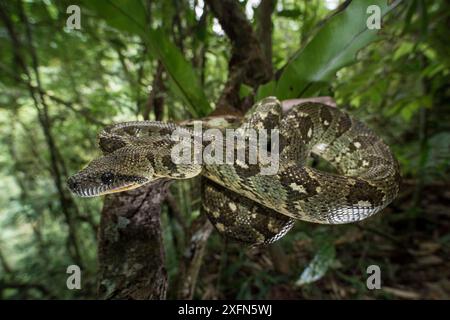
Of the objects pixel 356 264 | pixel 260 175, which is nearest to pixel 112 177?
pixel 260 175

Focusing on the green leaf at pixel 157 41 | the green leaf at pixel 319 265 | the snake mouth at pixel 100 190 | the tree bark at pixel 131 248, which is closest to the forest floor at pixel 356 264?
the green leaf at pixel 319 265

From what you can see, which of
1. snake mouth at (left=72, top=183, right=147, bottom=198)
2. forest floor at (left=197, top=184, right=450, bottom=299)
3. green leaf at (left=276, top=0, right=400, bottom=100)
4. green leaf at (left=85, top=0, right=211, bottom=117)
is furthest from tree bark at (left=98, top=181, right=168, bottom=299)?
forest floor at (left=197, top=184, right=450, bottom=299)

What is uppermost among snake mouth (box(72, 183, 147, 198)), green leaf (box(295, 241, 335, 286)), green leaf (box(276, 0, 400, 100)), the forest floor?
green leaf (box(276, 0, 400, 100))

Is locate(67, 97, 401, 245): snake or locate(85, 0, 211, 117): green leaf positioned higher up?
locate(85, 0, 211, 117): green leaf

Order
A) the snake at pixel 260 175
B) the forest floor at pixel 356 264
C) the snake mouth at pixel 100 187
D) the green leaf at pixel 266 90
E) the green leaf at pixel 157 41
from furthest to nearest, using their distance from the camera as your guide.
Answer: the forest floor at pixel 356 264 → the green leaf at pixel 266 90 → the green leaf at pixel 157 41 → the snake mouth at pixel 100 187 → the snake at pixel 260 175

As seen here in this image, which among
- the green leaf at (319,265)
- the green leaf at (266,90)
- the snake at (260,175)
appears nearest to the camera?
the snake at (260,175)

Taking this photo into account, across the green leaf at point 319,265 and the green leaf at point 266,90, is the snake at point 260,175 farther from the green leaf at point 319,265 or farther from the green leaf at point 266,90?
the green leaf at point 319,265

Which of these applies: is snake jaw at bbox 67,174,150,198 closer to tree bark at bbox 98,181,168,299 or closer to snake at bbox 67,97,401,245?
snake at bbox 67,97,401,245

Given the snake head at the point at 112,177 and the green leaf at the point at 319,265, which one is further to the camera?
the green leaf at the point at 319,265
